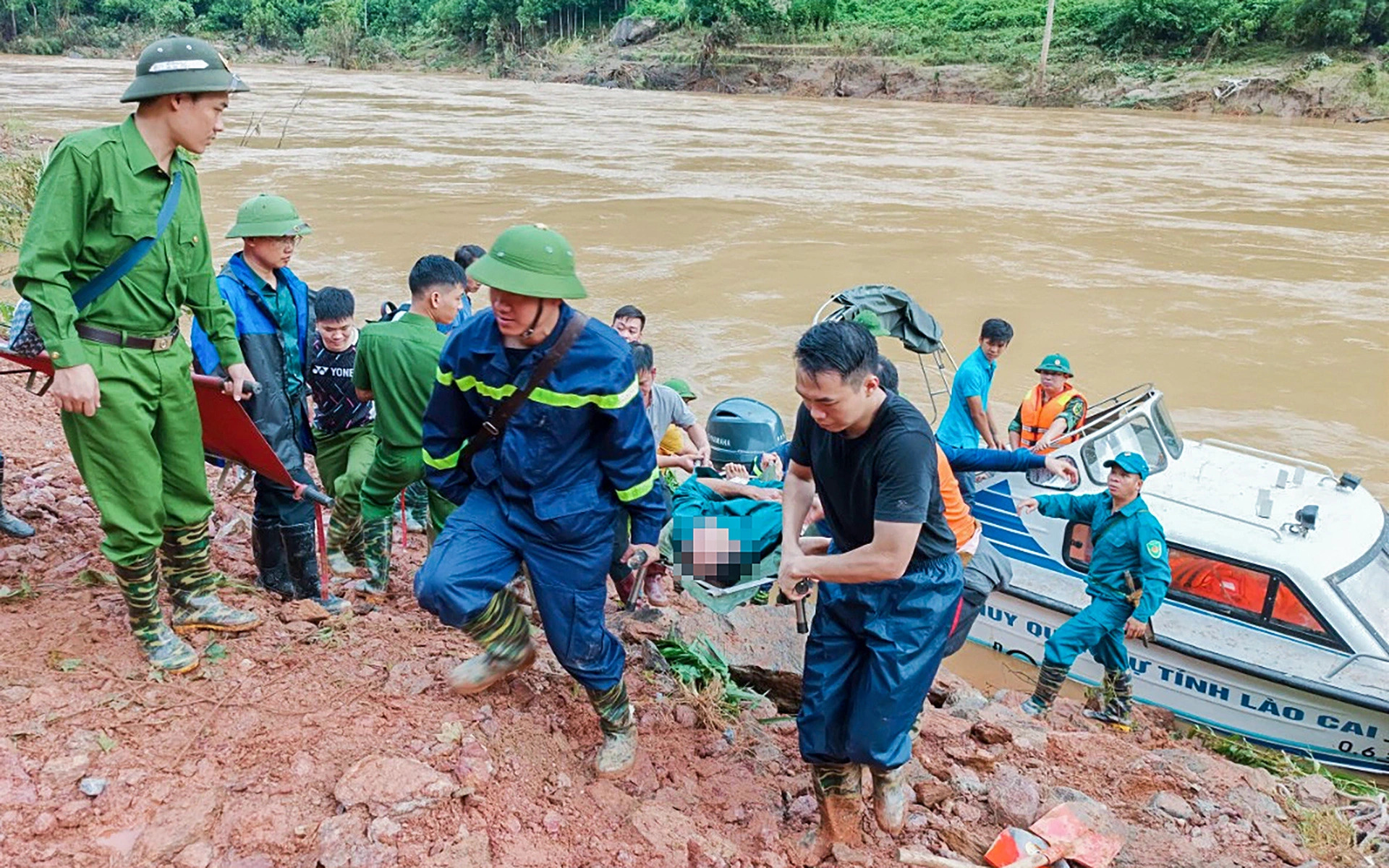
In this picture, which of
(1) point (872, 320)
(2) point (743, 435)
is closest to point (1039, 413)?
(1) point (872, 320)

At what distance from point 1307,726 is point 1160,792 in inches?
97.1

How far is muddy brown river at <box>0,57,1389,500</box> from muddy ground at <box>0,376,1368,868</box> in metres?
7.45

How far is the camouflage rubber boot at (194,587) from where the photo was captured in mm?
3791

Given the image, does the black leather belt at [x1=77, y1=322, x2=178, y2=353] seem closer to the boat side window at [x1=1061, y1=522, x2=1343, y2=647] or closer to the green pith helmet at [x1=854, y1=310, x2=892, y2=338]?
the green pith helmet at [x1=854, y1=310, x2=892, y2=338]

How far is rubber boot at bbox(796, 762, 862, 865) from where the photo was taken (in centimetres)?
339

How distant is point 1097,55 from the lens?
1686 inches

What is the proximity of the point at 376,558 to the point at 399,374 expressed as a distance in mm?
1005

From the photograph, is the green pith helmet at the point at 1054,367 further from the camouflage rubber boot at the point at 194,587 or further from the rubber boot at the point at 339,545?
the camouflage rubber boot at the point at 194,587

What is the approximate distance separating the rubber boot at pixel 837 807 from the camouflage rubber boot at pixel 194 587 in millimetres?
2199

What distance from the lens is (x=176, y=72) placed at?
10.4 feet

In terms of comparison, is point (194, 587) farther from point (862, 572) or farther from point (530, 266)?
point (862, 572)

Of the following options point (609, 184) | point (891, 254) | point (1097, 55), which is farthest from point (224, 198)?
point (1097, 55)

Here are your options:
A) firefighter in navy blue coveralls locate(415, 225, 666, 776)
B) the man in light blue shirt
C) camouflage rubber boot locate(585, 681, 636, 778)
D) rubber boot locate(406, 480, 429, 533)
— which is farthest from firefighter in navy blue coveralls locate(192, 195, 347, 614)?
the man in light blue shirt

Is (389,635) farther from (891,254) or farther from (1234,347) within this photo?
(891,254)
